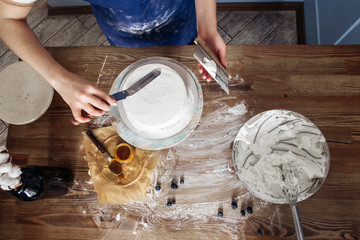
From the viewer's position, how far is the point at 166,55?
1082 millimetres

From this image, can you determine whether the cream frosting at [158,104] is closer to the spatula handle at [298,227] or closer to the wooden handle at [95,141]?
the wooden handle at [95,141]

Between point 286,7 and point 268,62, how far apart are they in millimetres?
1261

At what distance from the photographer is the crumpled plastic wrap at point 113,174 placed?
1.00 metres

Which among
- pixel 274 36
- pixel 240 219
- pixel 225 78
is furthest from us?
pixel 274 36

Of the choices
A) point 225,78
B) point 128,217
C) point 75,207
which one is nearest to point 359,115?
point 225,78

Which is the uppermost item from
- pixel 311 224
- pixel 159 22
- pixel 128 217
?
pixel 159 22

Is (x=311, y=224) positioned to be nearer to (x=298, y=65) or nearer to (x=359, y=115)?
(x=359, y=115)

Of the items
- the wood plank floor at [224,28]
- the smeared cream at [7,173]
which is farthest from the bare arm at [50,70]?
the wood plank floor at [224,28]

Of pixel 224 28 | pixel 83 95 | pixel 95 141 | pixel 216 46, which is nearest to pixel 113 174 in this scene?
pixel 95 141

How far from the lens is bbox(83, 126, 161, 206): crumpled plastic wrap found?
3.28 ft

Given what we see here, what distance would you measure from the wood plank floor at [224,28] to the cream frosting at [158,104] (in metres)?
1.24

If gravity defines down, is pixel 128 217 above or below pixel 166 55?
below

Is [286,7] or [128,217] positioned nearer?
[128,217]

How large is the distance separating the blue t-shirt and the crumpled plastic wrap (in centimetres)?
45
